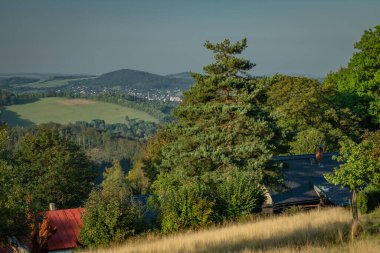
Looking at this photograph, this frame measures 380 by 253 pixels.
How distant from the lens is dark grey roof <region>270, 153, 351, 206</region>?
3394 cm

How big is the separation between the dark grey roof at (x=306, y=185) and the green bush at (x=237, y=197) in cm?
701

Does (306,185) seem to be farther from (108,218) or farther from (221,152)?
(108,218)

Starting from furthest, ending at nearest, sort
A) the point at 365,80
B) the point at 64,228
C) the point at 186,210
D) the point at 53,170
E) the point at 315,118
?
the point at 365,80 → the point at 315,118 → the point at 53,170 → the point at 64,228 → the point at 186,210

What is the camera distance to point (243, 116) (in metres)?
32.1

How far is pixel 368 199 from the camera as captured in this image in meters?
27.0

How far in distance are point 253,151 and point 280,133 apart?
12.3ft

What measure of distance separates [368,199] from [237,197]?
7.13m

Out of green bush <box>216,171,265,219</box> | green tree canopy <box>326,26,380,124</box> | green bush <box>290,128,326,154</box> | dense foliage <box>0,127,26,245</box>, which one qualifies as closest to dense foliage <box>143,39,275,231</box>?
green bush <box>216,171,265,219</box>

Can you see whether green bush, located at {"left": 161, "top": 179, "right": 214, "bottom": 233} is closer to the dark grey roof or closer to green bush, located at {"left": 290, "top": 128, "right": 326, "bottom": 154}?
the dark grey roof

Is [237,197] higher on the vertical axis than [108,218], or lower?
higher

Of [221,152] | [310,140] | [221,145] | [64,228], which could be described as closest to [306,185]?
[221,145]

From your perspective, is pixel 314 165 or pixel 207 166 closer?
pixel 207 166

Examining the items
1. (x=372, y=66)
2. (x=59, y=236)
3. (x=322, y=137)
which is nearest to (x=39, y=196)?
(x=59, y=236)

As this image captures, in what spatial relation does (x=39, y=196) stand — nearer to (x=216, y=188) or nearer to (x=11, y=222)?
(x=216, y=188)
